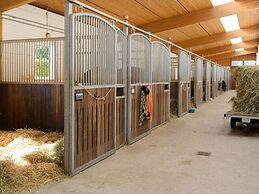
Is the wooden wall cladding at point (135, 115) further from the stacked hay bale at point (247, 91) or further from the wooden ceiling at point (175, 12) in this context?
the wooden ceiling at point (175, 12)

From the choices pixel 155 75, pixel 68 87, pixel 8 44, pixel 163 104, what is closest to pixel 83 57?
pixel 68 87

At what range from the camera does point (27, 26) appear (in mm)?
5656

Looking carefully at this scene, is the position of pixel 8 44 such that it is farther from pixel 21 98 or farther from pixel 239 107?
pixel 239 107

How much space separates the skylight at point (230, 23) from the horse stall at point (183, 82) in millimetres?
3061

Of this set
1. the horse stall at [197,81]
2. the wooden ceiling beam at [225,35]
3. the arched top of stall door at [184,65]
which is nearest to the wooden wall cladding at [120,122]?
the arched top of stall door at [184,65]

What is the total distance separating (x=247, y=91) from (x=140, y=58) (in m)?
2.03

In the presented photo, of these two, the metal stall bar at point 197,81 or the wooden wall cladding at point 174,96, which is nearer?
the wooden wall cladding at point 174,96

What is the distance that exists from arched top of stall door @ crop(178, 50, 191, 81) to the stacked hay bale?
2.03m

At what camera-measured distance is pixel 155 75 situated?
5.65 meters

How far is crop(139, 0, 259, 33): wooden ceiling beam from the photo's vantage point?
313 inches

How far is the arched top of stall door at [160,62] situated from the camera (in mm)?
5602

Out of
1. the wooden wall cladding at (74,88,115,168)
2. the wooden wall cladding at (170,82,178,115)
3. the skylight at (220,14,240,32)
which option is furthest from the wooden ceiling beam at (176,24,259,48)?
the wooden wall cladding at (74,88,115,168)

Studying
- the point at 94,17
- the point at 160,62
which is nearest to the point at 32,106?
the point at 94,17

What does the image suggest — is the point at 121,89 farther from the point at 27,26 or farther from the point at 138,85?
the point at 27,26
